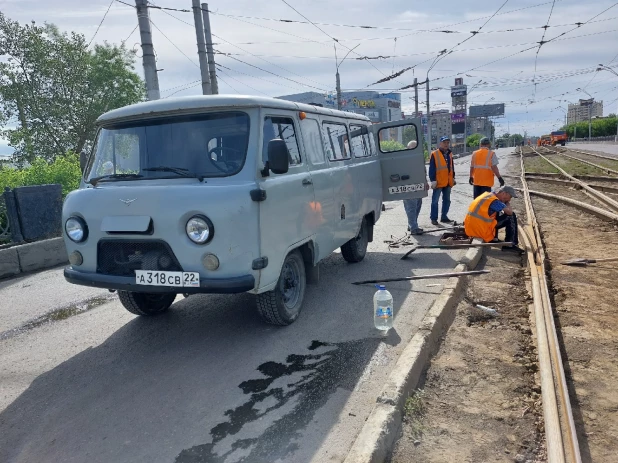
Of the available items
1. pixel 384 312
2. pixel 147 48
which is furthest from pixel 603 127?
pixel 384 312

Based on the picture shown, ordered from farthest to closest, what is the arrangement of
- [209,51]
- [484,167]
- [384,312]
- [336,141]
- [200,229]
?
[209,51], [484,167], [336,141], [384,312], [200,229]

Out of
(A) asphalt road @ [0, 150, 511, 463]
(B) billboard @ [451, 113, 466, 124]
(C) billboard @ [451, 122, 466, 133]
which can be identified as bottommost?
(A) asphalt road @ [0, 150, 511, 463]

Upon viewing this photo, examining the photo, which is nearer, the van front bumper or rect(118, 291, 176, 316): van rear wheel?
the van front bumper

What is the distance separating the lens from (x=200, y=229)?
3.90 m

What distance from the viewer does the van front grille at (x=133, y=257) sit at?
4070 millimetres

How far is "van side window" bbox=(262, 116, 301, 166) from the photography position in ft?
14.8

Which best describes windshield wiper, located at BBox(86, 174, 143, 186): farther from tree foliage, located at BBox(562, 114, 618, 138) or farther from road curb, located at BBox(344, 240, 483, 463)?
tree foliage, located at BBox(562, 114, 618, 138)

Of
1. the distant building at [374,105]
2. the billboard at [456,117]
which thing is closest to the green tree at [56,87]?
the distant building at [374,105]

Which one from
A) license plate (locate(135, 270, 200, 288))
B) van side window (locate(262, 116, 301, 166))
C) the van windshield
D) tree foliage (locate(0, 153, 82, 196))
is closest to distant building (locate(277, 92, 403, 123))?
tree foliage (locate(0, 153, 82, 196))

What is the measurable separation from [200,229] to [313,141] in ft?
7.07

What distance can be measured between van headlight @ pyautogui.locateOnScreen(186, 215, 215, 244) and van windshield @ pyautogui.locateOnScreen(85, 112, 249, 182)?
49 cm

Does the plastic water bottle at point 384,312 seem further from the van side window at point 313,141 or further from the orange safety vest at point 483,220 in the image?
the orange safety vest at point 483,220

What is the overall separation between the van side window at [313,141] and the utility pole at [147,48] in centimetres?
640

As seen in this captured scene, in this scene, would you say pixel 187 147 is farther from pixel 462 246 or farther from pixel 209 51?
pixel 209 51
